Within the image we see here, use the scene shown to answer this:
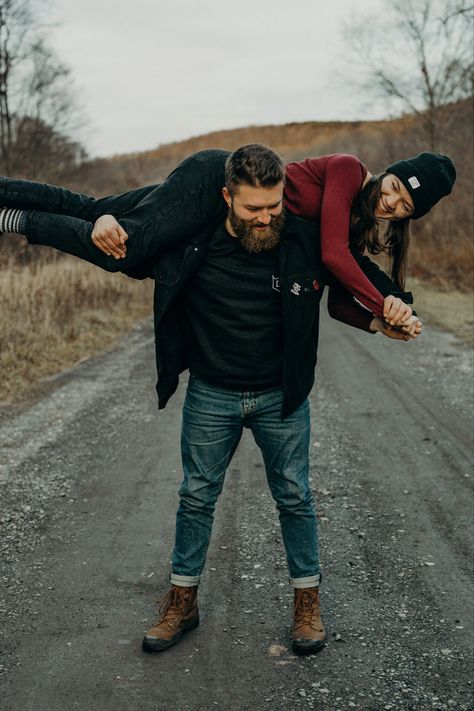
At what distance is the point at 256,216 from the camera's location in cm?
291

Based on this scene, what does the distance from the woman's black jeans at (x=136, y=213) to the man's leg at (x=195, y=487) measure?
66 centimetres

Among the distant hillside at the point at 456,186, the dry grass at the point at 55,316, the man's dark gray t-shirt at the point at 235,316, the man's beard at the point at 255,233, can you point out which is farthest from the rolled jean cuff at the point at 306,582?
the distant hillside at the point at 456,186

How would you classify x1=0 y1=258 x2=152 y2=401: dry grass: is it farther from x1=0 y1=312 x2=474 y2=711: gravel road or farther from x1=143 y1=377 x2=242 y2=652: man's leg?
x1=143 y1=377 x2=242 y2=652: man's leg

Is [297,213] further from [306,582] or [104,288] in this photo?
[104,288]

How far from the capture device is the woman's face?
3178mm

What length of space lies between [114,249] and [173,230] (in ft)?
0.78

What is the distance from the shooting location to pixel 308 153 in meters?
53.3

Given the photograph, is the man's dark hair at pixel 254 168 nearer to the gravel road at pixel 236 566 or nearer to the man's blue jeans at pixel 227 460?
the man's blue jeans at pixel 227 460

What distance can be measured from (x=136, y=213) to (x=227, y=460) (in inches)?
45.2

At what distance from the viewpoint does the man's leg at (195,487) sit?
3.27 metres

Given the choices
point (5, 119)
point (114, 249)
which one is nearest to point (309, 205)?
point (114, 249)

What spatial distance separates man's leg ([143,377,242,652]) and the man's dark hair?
0.89 m

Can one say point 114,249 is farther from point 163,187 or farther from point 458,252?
point 458,252

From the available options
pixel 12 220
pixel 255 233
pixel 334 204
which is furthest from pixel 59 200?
pixel 334 204
